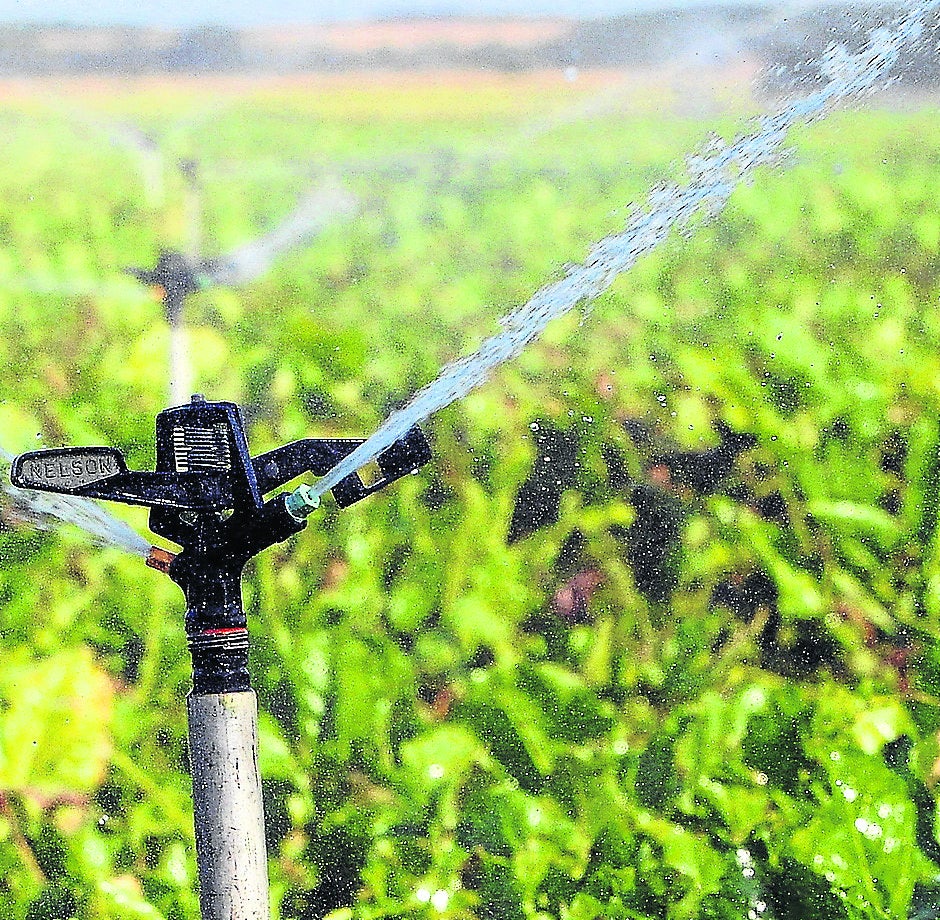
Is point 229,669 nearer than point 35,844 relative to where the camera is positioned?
Yes

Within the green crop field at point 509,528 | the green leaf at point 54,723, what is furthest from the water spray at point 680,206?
the green leaf at point 54,723

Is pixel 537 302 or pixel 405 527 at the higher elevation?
pixel 537 302

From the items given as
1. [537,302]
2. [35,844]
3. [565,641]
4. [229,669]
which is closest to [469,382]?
[537,302]

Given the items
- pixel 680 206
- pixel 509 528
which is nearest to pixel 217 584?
pixel 509 528

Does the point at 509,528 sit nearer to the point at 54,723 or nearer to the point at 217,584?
the point at 217,584

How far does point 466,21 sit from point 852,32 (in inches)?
12.9

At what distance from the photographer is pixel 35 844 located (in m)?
0.81

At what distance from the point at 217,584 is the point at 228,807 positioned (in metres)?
0.14

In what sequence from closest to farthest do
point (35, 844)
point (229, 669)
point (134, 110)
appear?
point (229, 669) < point (35, 844) < point (134, 110)

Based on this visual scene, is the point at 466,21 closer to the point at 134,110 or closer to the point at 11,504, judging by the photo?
the point at 134,110

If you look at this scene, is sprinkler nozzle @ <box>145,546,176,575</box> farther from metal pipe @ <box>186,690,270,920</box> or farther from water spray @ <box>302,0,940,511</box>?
water spray @ <box>302,0,940,511</box>

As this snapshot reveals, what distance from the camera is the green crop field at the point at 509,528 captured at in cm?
81

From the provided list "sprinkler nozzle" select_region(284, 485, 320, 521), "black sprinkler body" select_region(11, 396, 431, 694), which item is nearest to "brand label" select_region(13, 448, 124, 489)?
"black sprinkler body" select_region(11, 396, 431, 694)

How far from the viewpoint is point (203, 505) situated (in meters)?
0.63
